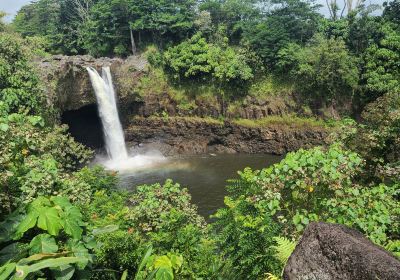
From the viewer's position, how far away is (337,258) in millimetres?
3826

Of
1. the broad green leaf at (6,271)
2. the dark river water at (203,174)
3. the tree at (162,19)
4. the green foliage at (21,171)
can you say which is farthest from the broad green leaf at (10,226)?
the tree at (162,19)

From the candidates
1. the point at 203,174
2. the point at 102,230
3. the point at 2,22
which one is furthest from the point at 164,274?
the point at 2,22

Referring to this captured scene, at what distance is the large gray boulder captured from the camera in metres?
3.49

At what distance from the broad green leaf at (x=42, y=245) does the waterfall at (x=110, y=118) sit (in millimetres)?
27207

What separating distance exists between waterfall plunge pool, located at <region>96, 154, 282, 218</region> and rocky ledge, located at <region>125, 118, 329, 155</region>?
1.14m

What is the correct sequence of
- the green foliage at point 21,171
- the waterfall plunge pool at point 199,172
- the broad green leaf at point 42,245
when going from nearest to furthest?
the broad green leaf at point 42,245
the green foliage at point 21,171
the waterfall plunge pool at point 199,172

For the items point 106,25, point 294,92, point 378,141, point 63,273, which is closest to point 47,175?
point 63,273

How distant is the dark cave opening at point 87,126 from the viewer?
107 ft

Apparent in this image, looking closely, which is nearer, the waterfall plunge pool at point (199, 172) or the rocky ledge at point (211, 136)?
the waterfall plunge pool at point (199, 172)

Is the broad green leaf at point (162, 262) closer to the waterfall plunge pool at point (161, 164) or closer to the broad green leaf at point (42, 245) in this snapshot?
the broad green leaf at point (42, 245)

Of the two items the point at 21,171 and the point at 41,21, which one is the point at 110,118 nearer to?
the point at 41,21

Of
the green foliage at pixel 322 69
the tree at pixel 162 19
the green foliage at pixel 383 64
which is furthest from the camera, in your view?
the tree at pixel 162 19

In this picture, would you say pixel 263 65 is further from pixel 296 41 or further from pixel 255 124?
pixel 255 124

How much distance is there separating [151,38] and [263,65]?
1232cm
